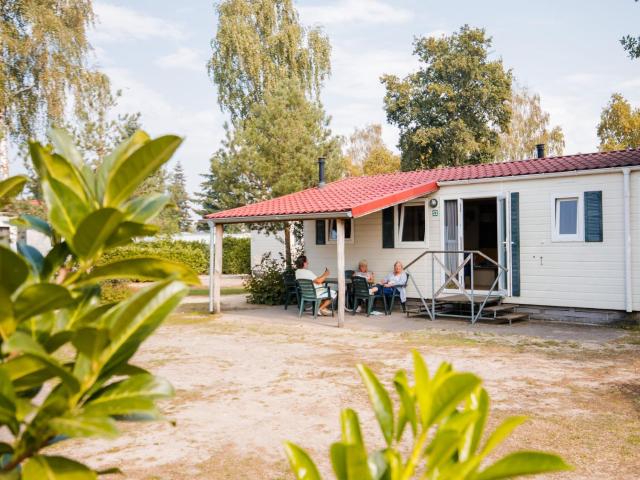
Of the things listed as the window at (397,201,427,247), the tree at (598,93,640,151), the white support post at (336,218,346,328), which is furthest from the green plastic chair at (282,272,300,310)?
the tree at (598,93,640,151)

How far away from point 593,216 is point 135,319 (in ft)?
37.0

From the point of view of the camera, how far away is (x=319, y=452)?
4391mm

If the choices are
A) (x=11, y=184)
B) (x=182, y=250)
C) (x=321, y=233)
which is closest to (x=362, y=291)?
(x=321, y=233)

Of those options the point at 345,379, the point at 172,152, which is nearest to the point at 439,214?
the point at 345,379

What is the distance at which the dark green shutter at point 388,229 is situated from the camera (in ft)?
45.0

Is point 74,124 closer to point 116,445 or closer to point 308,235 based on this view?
point 308,235

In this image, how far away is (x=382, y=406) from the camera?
100 centimetres

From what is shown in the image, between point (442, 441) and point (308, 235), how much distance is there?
15169 mm

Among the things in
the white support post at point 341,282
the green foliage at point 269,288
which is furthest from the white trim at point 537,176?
the green foliage at point 269,288

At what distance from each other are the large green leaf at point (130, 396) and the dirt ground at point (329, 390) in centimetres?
186

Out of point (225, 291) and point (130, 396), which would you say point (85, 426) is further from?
point (225, 291)

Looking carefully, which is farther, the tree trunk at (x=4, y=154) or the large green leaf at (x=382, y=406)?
the tree trunk at (x=4, y=154)

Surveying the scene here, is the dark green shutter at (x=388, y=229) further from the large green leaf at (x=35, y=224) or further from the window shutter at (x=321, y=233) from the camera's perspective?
the large green leaf at (x=35, y=224)

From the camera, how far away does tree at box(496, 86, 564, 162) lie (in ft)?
126
